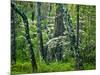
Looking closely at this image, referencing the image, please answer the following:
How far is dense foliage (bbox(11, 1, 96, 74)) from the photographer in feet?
6.15

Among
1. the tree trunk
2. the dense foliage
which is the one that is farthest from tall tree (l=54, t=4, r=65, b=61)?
the tree trunk

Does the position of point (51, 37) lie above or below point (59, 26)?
below

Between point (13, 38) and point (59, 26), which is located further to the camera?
point (59, 26)

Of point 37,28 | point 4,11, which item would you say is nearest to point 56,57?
point 37,28

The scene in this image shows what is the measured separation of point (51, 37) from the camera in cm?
196

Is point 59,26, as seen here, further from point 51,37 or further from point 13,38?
point 13,38

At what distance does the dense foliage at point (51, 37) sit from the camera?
1.88 meters

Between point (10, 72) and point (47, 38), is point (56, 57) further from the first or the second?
point (10, 72)

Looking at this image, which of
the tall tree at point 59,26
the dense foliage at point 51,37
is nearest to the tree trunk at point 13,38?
the dense foliage at point 51,37

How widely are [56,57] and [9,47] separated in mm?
452

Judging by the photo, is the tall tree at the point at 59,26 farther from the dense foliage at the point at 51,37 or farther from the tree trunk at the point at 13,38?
the tree trunk at the point at 13,38

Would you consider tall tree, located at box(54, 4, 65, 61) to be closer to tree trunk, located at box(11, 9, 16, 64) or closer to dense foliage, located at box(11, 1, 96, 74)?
dense foliage, located at box(11, 1, 96, 74)

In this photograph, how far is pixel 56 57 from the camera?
1.97m

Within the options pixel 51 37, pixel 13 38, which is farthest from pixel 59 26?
pixel 13 38
